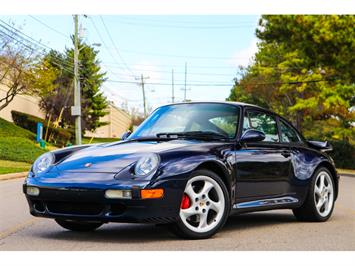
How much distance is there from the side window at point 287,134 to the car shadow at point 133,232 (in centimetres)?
101

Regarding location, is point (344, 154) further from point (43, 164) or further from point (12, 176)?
point (43, 164)

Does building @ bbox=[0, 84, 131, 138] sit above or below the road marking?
below

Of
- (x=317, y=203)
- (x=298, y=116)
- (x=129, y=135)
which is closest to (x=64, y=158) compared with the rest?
(x=129, y=135)

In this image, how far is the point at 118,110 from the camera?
8925 centimetres

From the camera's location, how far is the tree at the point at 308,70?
26.6 m

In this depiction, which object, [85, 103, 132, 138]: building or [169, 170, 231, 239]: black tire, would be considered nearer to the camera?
[169, 170, 231, 239]: black tire

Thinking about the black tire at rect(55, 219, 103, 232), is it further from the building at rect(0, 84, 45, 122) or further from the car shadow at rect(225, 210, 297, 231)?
the building at rect(0, 84, 45, 122)

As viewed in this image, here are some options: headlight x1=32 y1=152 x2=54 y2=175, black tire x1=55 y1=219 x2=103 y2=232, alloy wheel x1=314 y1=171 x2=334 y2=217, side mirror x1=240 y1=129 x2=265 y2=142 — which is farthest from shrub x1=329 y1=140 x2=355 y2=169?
headlight x1=32 y1=152 x2=54 y2=175

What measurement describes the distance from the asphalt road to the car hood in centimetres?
70

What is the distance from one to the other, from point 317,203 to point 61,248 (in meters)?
3.71

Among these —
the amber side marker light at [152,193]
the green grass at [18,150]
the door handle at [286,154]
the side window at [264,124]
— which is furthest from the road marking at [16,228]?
the green grass at [18,150]

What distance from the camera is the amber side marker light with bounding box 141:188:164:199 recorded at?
252 inches

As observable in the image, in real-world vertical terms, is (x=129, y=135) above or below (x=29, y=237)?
above
